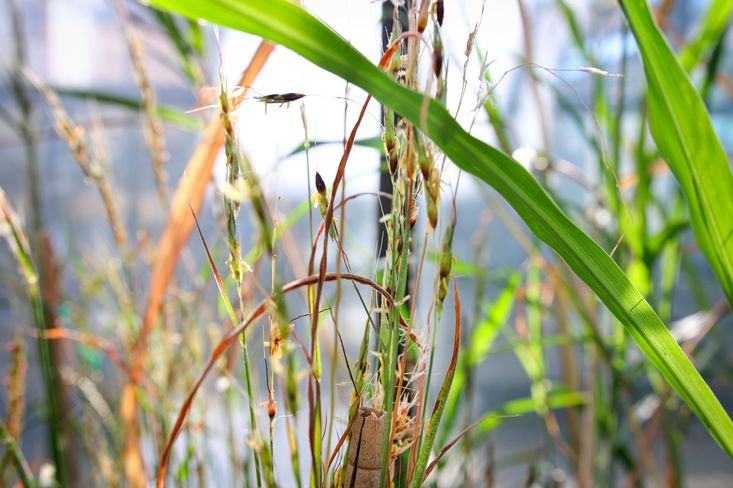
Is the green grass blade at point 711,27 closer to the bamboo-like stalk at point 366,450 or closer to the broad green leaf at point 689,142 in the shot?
the broad green leaf at point 689,142

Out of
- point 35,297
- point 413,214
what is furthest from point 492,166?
point 35,297

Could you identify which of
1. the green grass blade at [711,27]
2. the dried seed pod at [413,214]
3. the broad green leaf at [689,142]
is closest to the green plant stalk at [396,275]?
the dried seed pod at [413,214]

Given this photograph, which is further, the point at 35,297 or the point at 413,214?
the point at 35,297

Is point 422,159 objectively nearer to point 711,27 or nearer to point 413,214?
point 413,214

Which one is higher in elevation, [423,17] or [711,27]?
[711,27]

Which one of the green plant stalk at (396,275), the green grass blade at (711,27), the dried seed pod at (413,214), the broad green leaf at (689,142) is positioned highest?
the green grass blade at (711,27)

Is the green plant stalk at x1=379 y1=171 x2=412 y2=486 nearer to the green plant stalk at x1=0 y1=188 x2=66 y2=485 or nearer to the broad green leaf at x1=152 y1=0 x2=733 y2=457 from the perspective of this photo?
the broad green leaf at x1=152 y1=0 x2=733 y2=457

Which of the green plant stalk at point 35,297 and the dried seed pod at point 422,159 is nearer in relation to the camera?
the dried seed pod at point 422,159
